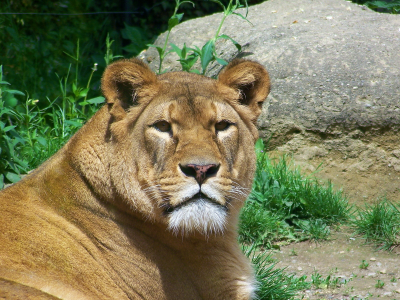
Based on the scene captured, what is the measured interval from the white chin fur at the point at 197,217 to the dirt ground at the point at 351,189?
1912 millimetres

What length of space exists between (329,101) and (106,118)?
11.6 ft

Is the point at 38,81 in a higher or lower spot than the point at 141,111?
lower

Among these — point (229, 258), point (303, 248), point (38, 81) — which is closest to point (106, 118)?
point (229, 258)

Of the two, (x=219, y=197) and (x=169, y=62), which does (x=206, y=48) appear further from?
(x=219, y=197)

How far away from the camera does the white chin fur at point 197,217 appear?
302 cm

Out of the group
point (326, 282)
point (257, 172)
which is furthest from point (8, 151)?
point (326, 282)

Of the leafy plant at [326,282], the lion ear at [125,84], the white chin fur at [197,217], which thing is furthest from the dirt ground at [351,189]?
the lion ear at [125,84]

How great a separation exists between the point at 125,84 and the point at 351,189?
11.9ft

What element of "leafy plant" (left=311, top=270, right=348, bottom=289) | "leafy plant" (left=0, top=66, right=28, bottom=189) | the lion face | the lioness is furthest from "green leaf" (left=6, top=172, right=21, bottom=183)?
"leafy plant" (left=311, top=270, right=348, bottom=289)

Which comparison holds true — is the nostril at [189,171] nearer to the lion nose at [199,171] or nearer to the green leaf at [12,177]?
the lion nose at [199,171]

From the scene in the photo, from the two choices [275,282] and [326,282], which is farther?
[326,282]

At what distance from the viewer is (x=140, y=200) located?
126 inches

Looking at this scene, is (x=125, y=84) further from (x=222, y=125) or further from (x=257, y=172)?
(x=257, y=172)

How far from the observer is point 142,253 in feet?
10.8
